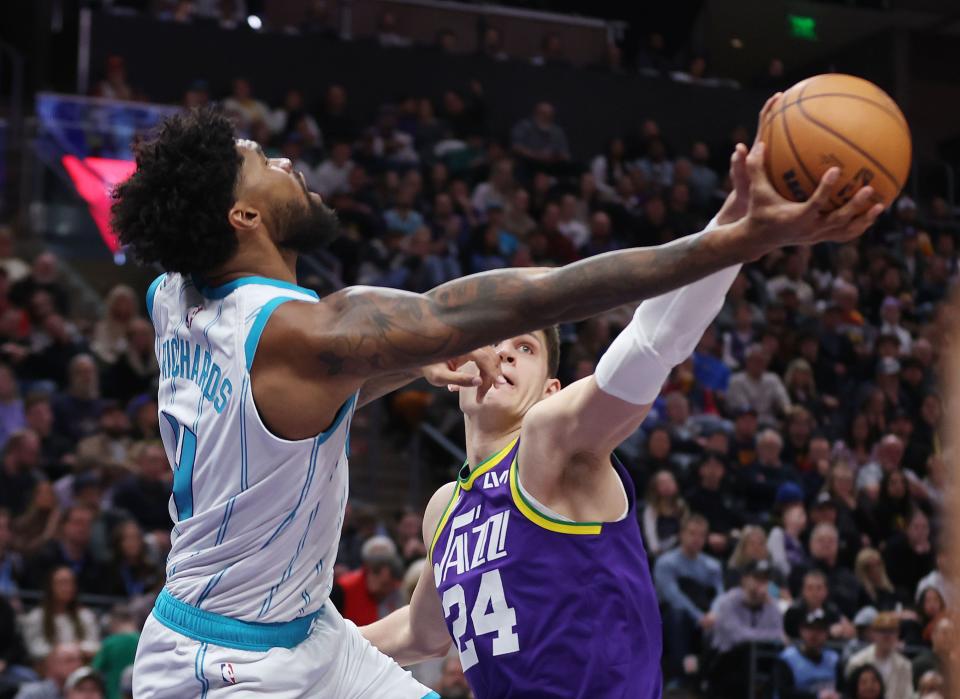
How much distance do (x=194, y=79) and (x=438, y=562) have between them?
1203 cm

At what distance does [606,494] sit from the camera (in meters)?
3.79

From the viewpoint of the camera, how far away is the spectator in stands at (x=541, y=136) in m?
15.7

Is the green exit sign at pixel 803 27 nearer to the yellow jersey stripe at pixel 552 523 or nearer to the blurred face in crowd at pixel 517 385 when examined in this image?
the blurred face in crowd at pixel 517 385

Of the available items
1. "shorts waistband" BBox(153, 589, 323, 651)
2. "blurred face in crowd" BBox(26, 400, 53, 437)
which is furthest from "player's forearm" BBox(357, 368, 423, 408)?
"blurred face in crowd" BBox(26, 400, 53, 437)

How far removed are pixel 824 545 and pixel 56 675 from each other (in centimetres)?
598

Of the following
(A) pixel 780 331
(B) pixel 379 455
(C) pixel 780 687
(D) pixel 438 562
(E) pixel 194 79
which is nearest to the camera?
(D) pixel 438 562

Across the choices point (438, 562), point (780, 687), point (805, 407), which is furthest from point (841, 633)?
point (438, 562)

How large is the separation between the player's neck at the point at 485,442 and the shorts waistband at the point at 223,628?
3.20ft

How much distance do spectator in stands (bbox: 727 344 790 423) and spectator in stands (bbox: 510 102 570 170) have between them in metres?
3.96

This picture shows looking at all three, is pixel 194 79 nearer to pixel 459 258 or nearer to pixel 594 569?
pixel 459 258

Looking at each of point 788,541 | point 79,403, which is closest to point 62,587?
point 79,403

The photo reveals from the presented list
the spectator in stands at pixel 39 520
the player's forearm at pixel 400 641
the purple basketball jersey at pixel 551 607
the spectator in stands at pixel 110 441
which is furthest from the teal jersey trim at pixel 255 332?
the spectator in stands at pixel 110 441

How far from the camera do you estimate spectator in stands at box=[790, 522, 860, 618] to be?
34.0ft

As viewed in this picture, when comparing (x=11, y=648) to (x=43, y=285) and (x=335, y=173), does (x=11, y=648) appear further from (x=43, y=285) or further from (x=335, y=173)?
(x=335, y=173)
